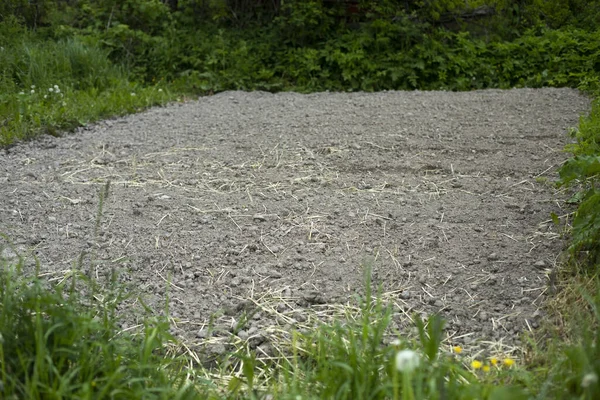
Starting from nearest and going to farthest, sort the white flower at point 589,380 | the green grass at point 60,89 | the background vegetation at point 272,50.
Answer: the white flower at point 589,380 < the green grass at point 60,89 < the background vegetation at point 272,50

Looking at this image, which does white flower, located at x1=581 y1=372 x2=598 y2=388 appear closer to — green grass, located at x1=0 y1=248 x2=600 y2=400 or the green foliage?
green grass, located at x1=0 y1=248 x2=600 y2=400

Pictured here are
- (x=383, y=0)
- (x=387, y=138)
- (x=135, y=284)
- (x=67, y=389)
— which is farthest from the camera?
(x=383, y=0)

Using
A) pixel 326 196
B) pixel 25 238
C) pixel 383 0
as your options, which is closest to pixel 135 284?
pixel 25 238

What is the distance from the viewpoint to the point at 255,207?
12.3 ft

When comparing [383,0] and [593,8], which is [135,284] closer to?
[383,0]

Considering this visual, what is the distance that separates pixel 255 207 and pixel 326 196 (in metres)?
0.43

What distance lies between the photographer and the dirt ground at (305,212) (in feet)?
9.09

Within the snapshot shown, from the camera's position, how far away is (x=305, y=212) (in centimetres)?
365

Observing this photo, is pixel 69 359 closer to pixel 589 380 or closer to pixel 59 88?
pixel 589 380

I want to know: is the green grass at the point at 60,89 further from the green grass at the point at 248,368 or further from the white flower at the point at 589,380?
the white flower at the point at 589,380

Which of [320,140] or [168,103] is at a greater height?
[320,140]

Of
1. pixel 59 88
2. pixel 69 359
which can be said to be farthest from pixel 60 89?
pixel 69 359

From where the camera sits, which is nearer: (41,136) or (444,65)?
(41,136)

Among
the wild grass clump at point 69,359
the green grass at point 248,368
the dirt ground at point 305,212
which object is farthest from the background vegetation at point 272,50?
the wild grass clump at point 69,359
